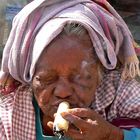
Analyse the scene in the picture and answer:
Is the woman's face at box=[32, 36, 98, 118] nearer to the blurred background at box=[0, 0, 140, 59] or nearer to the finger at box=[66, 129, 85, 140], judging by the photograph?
the finger at box=[66, 129, 85, 140]

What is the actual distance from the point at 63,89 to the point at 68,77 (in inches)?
2.6

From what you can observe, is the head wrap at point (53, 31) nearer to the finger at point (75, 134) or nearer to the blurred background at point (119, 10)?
the finger at point (75, 134)

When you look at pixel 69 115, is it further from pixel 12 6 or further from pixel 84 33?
pixel 12 6

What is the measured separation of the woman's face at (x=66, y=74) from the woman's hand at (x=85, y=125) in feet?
0.39

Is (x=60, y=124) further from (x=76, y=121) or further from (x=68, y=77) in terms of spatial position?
(x=68, y=77)

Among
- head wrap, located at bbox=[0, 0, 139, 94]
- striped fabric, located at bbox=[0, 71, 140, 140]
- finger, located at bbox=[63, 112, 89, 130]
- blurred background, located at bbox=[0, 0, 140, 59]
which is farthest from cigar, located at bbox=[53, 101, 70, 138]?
blurred background, located at bbox=[0, 0, 140, 59]

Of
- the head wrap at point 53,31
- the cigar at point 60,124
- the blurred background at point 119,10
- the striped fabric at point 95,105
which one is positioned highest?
the head wrap at point 53,31

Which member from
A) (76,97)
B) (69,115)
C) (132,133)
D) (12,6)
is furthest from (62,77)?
(12,6)

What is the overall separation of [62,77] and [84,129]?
27cm

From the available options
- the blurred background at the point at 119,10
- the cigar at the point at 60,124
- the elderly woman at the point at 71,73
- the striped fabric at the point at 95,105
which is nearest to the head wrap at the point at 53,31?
the elderly woman at the point at 71,73

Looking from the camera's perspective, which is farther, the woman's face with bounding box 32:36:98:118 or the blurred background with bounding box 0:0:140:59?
the blurred background with bounding box 0:0:140:59

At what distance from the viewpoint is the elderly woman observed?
2.13m

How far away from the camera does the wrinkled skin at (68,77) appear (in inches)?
83.1

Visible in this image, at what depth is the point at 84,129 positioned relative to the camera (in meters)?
1.99
